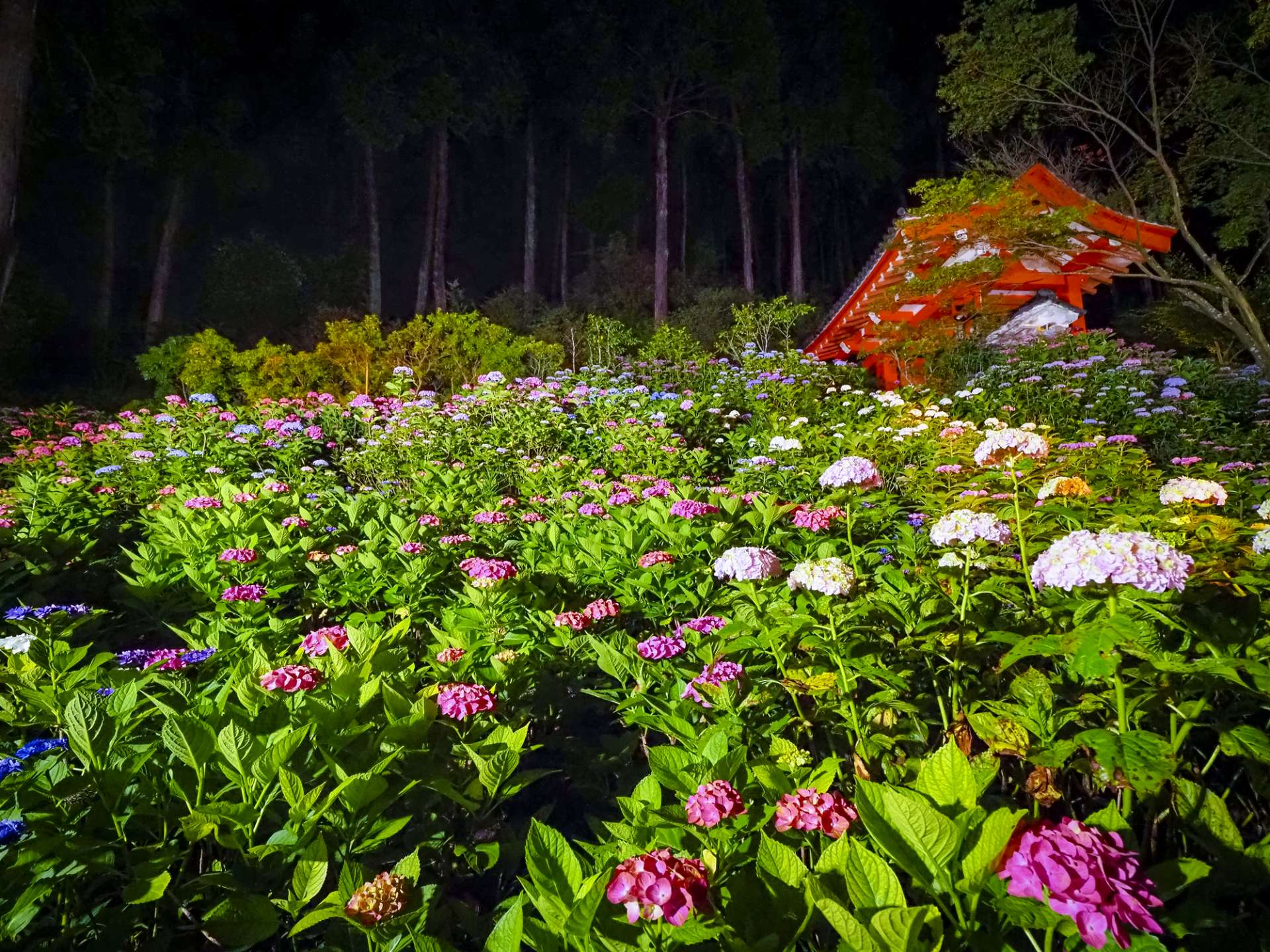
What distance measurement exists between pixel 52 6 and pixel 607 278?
14337mm

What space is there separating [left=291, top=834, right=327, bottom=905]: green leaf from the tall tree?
9.88 meters

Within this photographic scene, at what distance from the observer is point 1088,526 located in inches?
95.3

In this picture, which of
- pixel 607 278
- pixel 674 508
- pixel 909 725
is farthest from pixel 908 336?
pixel 607 278

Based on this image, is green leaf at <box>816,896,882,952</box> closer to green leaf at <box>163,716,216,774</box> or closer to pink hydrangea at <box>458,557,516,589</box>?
green leaf at <box>163,716,216,774</box>

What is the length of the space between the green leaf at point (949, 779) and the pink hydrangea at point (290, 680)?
4.64 ft

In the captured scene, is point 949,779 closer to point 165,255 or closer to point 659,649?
point 659,649

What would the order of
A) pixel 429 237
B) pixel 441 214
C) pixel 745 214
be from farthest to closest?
pixel 745 214 → pixel 429 237 → pixel 441 214

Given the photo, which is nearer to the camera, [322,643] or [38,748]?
[38,748]

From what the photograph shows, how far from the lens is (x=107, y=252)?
1848 cm

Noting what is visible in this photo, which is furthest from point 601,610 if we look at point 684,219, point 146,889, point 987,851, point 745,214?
point 684,219

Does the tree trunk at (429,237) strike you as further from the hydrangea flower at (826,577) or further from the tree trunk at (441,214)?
the hydrangea flower at (826,577)

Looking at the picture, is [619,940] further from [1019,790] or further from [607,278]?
[607,278]

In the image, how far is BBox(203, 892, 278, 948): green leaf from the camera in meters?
1.09

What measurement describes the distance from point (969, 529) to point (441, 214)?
→ 20.3m
